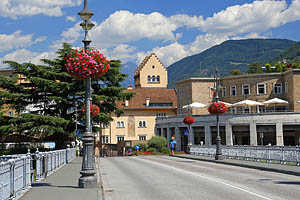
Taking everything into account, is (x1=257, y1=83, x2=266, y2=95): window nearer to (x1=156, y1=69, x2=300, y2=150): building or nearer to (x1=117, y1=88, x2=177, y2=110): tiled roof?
(x1=156, y1=69, x2=300, y2=150): building

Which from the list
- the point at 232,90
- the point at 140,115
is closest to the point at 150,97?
the point at 140,115

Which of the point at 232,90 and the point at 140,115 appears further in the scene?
the point at 140,115

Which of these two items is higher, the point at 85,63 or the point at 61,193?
the point at 85,63

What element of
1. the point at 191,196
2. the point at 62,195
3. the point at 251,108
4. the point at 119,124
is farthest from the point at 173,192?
the point at 119,124

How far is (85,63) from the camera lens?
13.6 m

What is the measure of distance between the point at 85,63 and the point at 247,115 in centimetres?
4531

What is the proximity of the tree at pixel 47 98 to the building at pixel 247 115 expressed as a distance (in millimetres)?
23612

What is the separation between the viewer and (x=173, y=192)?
503 inches

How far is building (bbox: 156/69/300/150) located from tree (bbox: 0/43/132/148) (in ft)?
77.5

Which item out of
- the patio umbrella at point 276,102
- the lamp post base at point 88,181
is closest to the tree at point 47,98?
the lamp post base at point 88,181

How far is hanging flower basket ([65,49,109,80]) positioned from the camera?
13562 millimetres

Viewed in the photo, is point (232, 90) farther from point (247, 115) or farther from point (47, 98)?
point (47, 98)

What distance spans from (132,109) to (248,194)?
67.9m

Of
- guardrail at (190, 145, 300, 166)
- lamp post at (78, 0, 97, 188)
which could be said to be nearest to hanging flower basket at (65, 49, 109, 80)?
lamp post at (78, 0, 97, 188)
